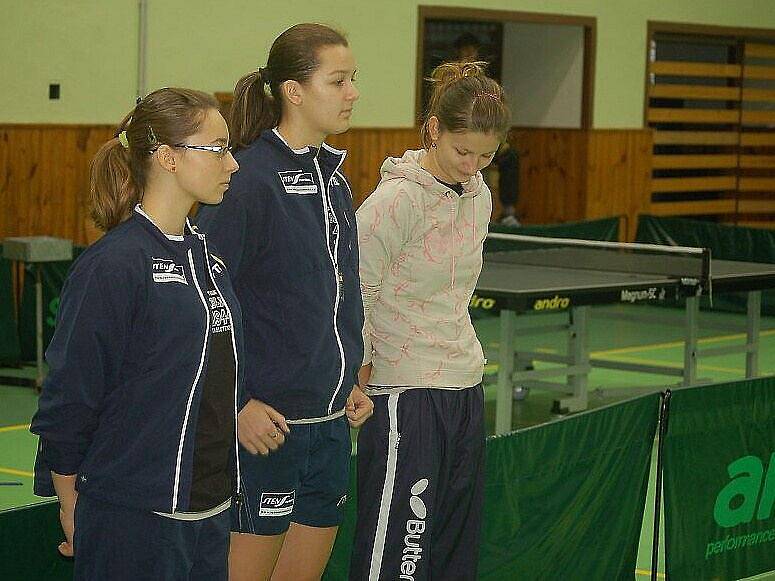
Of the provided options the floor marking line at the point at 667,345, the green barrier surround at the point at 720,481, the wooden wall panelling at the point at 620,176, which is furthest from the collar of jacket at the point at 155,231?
the wooden wall panelling at the point at 620,176

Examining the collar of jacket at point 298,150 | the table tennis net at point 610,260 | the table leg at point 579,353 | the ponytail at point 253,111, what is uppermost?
the ponytail at point 253,111

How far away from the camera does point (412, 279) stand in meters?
3.47

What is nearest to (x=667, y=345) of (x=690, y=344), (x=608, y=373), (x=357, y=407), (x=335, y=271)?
(x=608, y=373)

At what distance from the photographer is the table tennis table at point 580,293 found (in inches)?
296

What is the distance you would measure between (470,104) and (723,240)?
10.8m

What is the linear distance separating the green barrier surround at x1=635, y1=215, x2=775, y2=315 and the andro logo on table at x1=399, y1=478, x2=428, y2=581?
34.3ft

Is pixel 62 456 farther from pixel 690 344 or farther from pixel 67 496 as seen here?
pixel 690 344

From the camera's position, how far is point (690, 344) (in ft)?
28.9

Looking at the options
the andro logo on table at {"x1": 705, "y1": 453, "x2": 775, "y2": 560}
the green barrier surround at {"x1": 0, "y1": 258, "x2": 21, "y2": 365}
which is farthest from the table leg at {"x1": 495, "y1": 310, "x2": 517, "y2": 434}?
the green barrier surround at {"x1": 0, "y1": 258, "x2": 21, "y2": 365}

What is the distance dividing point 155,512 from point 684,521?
8.52 ft

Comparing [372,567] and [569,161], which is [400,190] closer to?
[372,567]

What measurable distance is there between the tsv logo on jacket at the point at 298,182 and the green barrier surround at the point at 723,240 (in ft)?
35.6

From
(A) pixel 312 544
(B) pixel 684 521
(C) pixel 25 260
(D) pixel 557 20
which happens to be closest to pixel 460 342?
(A) pixel 312 544

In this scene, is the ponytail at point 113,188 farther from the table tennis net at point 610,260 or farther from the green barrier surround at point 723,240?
the green barrier surround at point 723,240
